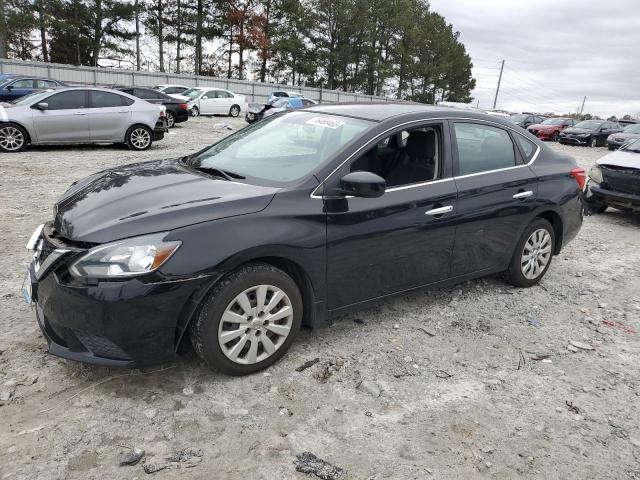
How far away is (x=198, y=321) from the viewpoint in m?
2.91

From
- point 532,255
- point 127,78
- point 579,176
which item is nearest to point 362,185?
point 532,255

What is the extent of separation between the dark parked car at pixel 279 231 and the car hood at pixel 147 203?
1 centimetres

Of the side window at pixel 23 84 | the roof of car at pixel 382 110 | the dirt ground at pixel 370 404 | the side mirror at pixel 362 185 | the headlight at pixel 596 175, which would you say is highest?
the roof of car at pixel 382 110

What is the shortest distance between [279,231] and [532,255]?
2837 mm

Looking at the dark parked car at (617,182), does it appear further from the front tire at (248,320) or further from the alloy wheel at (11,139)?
the alloy wheel at (11,139)

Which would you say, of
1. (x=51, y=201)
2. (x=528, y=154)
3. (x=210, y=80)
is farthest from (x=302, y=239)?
(x=210, y=80)

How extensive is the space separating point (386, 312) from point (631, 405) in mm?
1775

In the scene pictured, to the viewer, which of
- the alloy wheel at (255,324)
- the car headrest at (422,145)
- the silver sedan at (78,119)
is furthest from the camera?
the silver sedan at (78,119)

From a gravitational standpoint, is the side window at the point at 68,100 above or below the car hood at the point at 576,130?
above

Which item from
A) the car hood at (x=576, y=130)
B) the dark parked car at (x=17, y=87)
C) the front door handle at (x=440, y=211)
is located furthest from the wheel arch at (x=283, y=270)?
the car hood at (x=576, y=130)

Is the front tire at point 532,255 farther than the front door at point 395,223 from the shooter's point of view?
Yes

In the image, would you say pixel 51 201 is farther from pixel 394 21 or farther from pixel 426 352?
pixel 394 21

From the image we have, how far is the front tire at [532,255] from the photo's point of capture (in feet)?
Result: 15.4

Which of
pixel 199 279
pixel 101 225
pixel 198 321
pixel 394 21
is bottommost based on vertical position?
pixel 198 321
